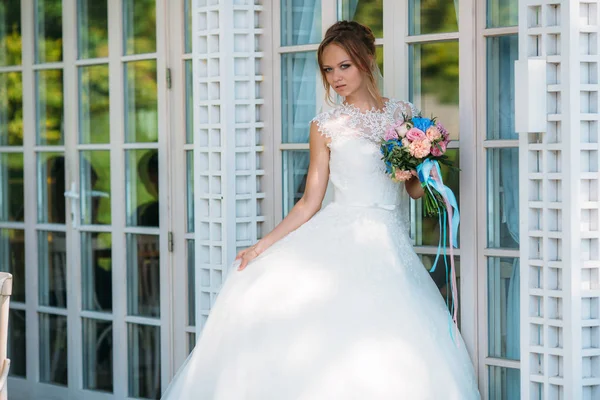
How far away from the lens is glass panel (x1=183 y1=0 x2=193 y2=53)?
4.73 m

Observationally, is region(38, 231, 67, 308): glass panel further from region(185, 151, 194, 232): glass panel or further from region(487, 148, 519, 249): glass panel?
region(487, 148, 519, 249): glass panel

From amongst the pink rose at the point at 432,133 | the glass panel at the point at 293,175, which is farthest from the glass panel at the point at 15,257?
the pink rose at the point at 432,133

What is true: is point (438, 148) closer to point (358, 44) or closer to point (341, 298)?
point (358, 44)

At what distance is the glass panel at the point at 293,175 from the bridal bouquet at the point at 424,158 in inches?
29.0

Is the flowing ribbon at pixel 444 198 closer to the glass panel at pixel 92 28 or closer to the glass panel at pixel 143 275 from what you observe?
the glass panel at pixel 143 275

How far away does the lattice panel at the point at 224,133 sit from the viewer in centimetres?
432

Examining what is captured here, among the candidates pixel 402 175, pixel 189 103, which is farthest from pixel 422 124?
pixel 189 103

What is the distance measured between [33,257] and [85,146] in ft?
2.43

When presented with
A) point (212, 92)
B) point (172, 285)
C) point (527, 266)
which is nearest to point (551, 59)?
point (527, 266)

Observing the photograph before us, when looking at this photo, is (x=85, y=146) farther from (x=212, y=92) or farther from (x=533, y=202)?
(x=533, y=202)

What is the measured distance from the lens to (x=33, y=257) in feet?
17.8

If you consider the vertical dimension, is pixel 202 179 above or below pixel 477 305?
above

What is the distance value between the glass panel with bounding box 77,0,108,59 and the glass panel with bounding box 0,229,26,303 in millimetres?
1120

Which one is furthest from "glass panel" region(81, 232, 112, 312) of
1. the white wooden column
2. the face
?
the white wooden column
